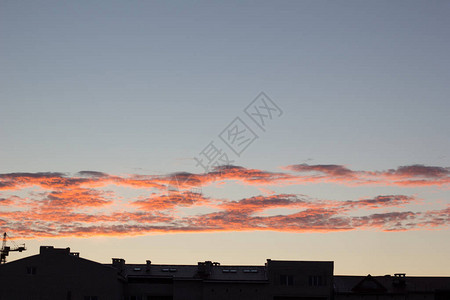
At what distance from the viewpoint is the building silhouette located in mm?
118312

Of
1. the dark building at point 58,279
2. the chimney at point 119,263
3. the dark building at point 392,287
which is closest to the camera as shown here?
the dark building at point 58,279

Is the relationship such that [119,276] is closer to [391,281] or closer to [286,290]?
[286,290]

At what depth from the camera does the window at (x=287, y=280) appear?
122069 mm

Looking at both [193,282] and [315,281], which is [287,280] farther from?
[193,282]

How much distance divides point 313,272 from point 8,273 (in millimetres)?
55918

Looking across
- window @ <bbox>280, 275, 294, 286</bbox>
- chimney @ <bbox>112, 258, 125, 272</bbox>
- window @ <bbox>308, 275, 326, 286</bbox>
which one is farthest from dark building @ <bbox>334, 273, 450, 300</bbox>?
chimney @ <bbox>112, 258, 125, 272</bbox>

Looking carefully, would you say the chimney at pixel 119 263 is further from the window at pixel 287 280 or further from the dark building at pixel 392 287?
the dark building at pixel 392 287

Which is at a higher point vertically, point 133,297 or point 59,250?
point 59,250

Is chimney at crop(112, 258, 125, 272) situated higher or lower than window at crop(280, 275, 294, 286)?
higher

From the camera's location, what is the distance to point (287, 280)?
122188 mm

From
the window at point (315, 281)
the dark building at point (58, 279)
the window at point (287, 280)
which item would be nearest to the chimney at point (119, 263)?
the dark building at point (58, 279)

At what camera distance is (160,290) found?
405 feet

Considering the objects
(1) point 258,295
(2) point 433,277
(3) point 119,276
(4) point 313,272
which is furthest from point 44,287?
(2) point 433,277

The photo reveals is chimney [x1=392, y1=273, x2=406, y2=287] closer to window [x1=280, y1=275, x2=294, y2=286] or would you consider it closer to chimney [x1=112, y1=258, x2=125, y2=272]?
window [x1=280, y1=275, x2=294, y2=286]
